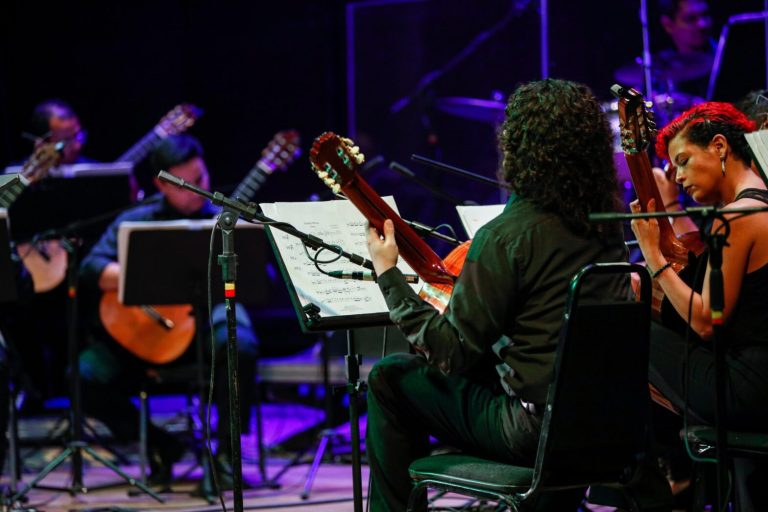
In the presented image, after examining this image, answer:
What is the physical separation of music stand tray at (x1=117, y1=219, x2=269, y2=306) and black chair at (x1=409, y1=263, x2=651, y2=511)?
7.64 feet

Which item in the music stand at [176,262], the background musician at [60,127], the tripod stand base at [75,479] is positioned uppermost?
the background musician at [60,127]

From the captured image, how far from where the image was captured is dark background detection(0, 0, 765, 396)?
6.74 metres

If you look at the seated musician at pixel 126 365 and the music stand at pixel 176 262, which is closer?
the music stand at pixel 176 262

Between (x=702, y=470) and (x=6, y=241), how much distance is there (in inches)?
113

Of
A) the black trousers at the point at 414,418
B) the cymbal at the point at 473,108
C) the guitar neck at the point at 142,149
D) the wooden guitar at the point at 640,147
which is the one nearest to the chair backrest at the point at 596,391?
the black trousers at the point at 414,418

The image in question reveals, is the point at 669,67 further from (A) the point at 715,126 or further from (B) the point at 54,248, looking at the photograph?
(B) the point at 54,248

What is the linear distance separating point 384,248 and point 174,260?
2.20 metres

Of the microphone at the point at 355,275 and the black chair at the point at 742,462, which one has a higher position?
the microphone at the point at 355,275

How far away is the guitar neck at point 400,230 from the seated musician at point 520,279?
53 mm

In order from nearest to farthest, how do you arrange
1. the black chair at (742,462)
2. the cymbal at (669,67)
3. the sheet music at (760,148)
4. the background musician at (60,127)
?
the sheet music at (760,148) < the black chair at (742,462) < the cymbal at (669,67) < the background musician at (60,127)

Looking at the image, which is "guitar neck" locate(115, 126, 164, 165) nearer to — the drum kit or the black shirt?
the drum kit

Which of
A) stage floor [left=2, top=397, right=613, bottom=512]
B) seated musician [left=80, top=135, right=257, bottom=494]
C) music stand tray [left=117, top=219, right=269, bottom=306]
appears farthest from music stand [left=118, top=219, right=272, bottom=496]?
stage floor [left=2, top=397, right=613, bottom=512]

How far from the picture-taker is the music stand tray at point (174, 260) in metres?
4.71

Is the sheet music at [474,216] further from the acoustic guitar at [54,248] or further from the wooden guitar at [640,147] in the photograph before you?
the acoustic guitar at [54,248]
